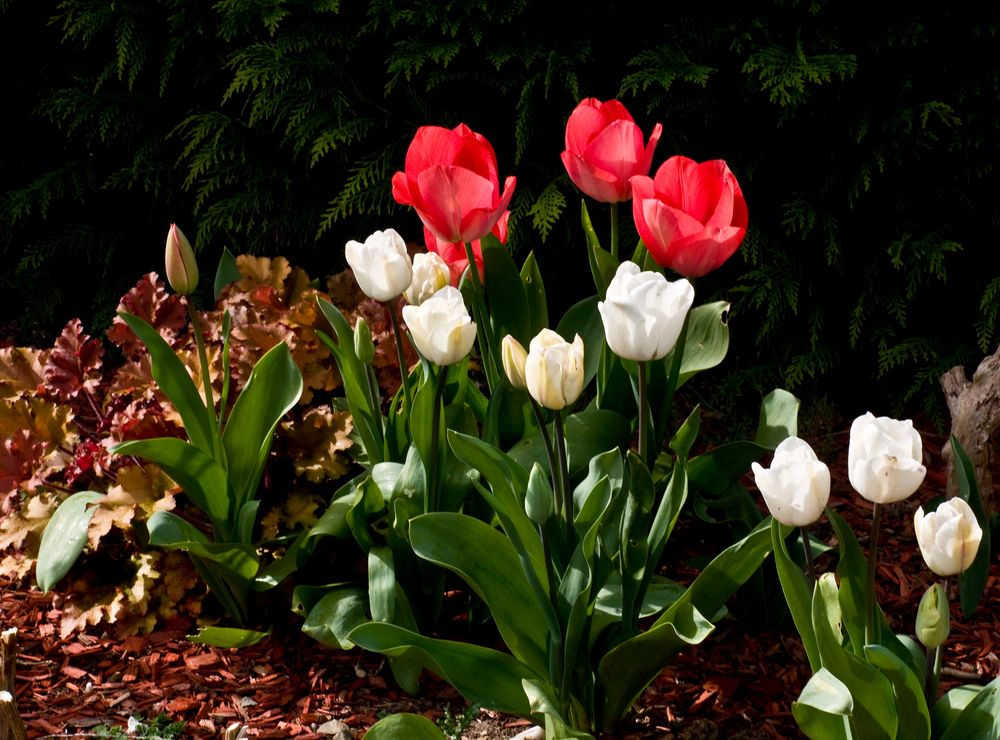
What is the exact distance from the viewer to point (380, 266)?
2.06m

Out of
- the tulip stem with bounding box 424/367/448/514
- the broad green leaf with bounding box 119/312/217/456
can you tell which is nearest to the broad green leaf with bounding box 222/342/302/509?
the broad green leaf with bounding box 119/312/217/456

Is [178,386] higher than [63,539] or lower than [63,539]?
higher

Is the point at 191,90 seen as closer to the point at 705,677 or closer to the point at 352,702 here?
the point at 352,702

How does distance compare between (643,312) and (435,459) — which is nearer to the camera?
(643,312)

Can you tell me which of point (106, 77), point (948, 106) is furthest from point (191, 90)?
point (948, 106)

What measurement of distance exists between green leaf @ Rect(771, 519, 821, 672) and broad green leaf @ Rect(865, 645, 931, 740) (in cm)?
11

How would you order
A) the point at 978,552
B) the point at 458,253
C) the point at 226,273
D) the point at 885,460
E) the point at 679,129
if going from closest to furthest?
the point at 885,460
the point at 978,552
the point at 458,253
the point at 226,273
the point at 679,129

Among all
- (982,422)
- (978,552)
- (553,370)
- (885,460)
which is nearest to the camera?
(885,460)

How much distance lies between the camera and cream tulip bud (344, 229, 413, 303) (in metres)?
2.06

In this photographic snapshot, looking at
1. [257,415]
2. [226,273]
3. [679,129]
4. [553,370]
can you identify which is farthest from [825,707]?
[679,129]

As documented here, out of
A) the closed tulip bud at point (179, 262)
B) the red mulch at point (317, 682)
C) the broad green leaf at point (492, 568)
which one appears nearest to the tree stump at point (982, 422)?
the red mulch at point (317, 682)

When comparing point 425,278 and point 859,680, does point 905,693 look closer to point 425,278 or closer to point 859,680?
point 859,680

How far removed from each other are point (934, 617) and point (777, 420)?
35.8 inches

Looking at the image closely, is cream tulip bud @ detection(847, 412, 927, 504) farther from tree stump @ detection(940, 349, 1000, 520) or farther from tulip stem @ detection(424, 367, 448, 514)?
tree stump @ detection(940, 349, 1000, 520)
